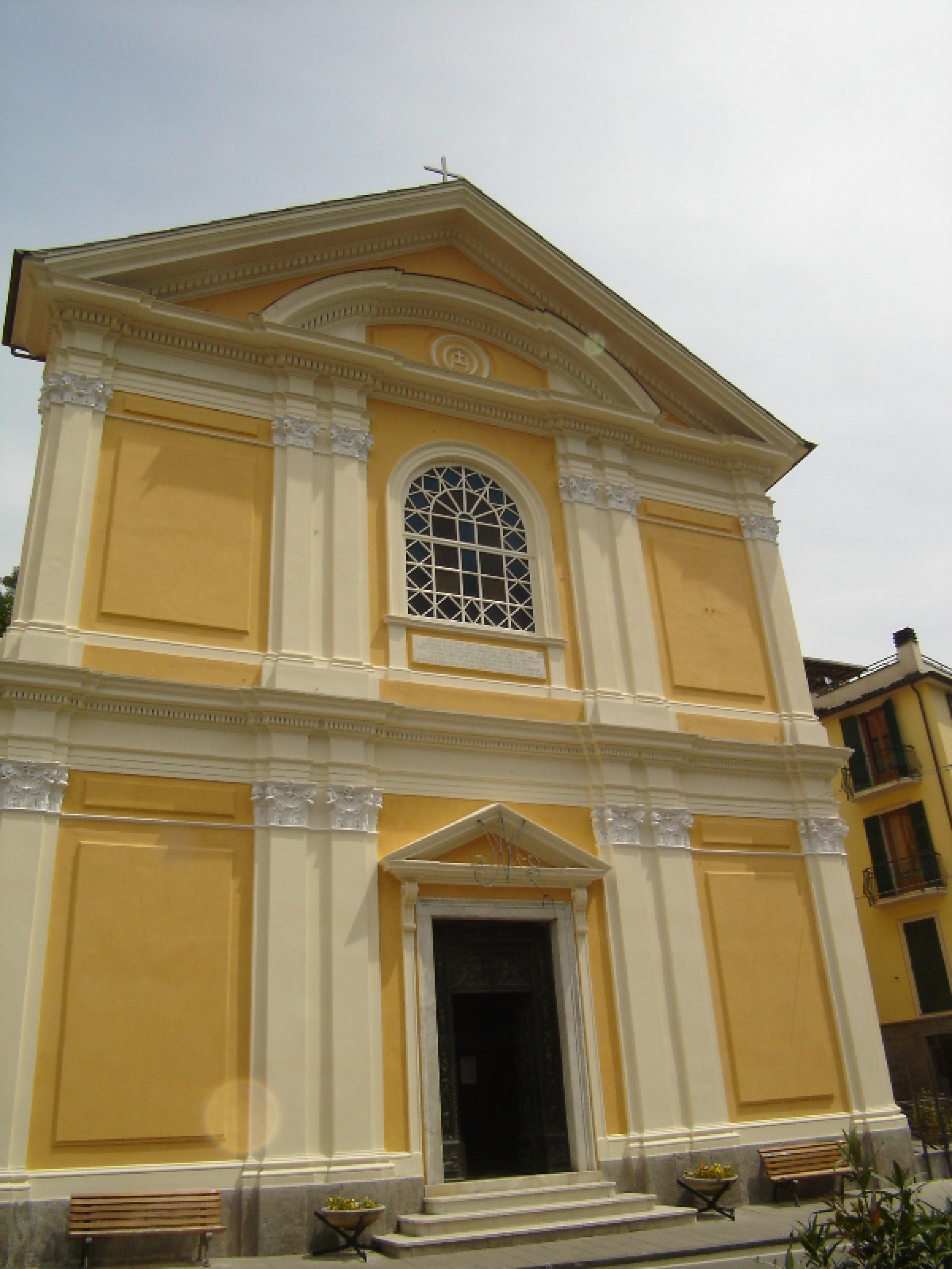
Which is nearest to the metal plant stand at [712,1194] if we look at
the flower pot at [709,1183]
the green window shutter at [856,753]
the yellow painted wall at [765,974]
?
the flower pot at [709,1183]

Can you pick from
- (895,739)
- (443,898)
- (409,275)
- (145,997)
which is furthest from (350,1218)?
(895,739)

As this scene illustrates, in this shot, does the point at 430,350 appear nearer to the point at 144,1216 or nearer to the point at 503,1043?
the point at 503,1043

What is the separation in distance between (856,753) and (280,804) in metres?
18.7

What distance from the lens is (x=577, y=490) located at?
14.0 meters

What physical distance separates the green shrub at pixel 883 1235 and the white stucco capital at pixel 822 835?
893 centimetres

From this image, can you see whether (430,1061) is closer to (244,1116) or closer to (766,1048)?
(244,1116)

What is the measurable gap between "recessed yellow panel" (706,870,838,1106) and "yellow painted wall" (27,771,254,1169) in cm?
539

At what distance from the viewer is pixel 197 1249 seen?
8688 mm

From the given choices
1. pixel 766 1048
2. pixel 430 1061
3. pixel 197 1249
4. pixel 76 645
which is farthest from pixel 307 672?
pixel 766 1048

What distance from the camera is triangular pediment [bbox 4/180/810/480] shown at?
39.4 ft

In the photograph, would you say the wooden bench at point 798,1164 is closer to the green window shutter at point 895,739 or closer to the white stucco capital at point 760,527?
the white stucco capital at point 760,527

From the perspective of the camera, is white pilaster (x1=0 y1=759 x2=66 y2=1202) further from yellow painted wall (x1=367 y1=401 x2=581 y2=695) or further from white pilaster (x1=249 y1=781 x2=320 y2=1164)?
yellow painted wall (x1=367 y1=401 x2=581 y2=695)

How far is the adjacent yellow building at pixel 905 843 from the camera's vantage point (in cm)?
2270

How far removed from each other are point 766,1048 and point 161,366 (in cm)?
A: 1006
